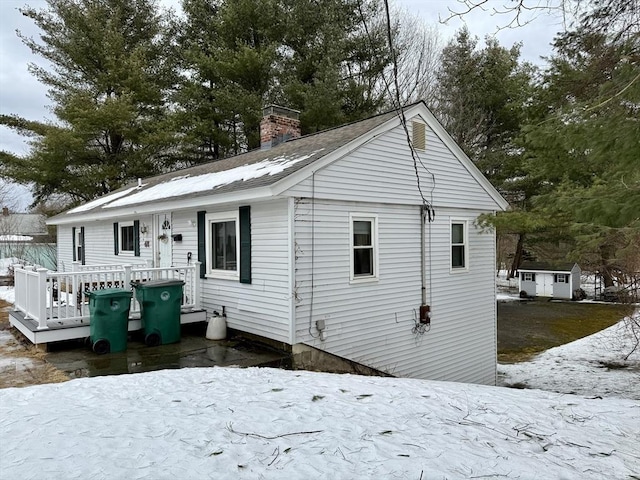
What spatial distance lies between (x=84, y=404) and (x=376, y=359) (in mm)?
5098

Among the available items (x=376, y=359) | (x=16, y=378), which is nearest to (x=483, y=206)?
(x=376, y=359)

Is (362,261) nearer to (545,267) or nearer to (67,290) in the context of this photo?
(67,290)

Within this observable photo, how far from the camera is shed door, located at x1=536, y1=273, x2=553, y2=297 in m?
24.9

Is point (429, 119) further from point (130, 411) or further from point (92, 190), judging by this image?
point (92, 190)

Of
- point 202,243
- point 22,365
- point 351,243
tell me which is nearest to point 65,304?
point 22,365

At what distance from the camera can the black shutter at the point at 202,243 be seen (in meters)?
8.45

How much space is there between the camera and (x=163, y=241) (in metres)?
10.0

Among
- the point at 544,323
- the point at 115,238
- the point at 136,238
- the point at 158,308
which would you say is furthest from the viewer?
the point at 544,323

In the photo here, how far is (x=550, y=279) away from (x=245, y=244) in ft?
74.8

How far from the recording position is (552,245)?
26000 mm

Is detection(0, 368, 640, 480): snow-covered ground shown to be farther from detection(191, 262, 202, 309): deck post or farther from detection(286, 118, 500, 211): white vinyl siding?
detection(286, 118, 500, 211): white vinyl siding

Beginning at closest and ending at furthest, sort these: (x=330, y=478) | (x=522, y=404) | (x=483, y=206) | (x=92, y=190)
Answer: (x=330, y=478) < (x=522, y=404) < (x=483, y=206) < (x=92, y=190)

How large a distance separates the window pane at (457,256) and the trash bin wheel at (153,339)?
624 cm

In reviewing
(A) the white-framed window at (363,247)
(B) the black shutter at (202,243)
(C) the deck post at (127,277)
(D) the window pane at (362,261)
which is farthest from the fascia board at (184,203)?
(D) the window pane at (362,261)
